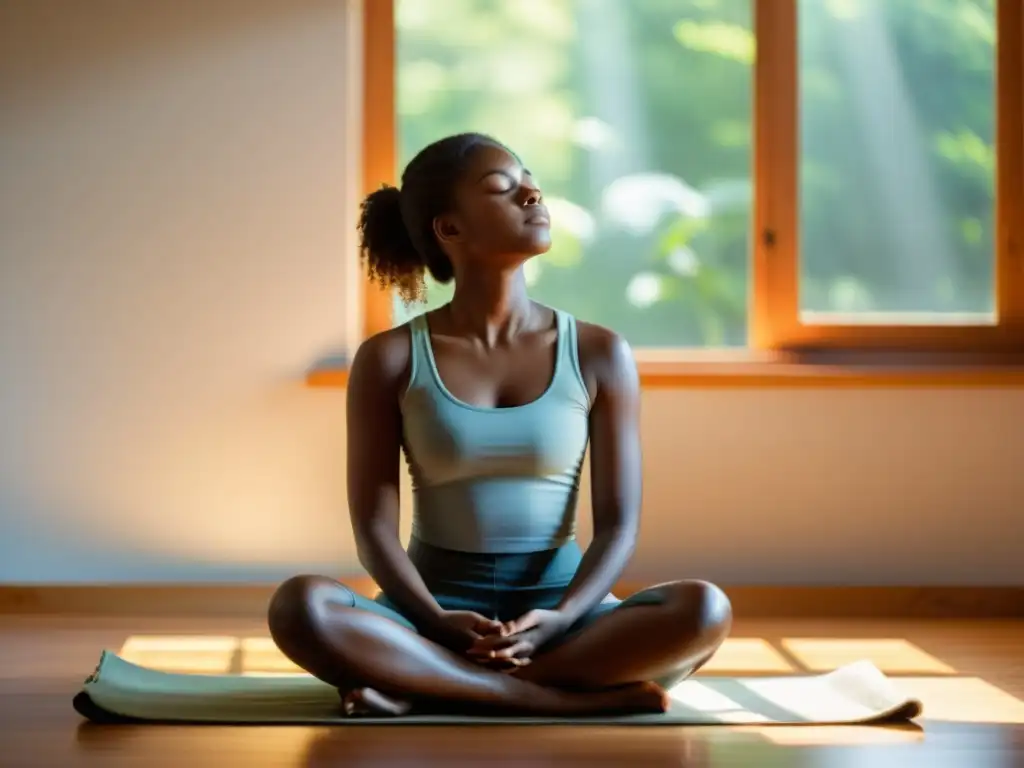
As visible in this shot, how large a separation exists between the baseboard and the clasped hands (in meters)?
1.35

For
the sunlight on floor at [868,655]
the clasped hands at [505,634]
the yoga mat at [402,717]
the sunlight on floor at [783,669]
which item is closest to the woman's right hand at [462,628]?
the clasped hands at [505,634]

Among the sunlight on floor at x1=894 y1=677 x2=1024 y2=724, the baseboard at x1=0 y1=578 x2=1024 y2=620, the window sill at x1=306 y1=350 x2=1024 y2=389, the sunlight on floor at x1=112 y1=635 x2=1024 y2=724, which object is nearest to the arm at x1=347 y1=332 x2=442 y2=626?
the sunlight on floor at x1=112 y1=635 x2=1024 y2=724

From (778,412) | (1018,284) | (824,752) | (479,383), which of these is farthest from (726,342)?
(824,752)

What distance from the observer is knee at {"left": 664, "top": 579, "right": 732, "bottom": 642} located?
227 centimetres

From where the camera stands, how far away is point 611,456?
250 centimetres

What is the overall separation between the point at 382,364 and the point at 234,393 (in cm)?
123

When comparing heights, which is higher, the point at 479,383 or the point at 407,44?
the point at 407,44

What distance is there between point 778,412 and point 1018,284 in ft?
2.36

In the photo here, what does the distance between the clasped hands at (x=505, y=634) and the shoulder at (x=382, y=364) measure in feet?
1.44

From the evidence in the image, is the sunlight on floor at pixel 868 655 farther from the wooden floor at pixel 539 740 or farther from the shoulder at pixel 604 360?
the shoulder at pixel 604 360

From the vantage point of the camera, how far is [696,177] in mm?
3744

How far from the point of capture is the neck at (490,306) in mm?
2541

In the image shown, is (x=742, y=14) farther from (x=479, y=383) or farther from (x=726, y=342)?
(x=479, y=383)

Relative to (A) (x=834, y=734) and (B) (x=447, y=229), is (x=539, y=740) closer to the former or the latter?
(A) (x=834, y=734)
